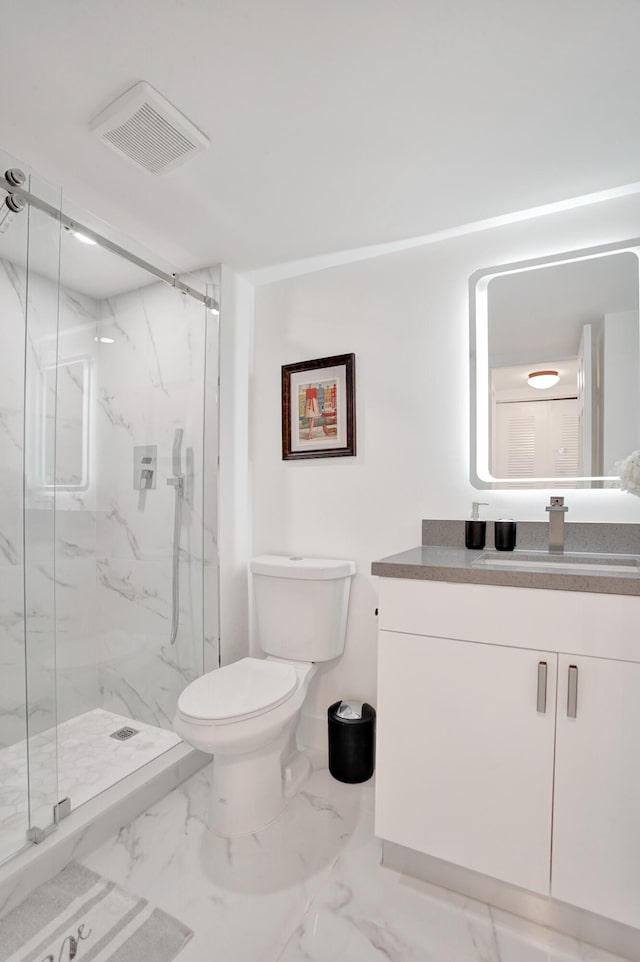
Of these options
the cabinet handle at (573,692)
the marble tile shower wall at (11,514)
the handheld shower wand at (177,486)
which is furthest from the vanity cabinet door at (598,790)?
the marble tile shower wall at (11,514)

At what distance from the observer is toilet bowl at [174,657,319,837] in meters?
1.50

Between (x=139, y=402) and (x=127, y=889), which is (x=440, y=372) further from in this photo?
(x=127, y=889)

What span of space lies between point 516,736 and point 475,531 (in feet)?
2.36

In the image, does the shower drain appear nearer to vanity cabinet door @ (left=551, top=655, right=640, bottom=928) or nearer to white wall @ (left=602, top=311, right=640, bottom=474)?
vanity cabinet door @ (left=551, top=655, right=640, bottom=928)

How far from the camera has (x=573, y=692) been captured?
1197 millimetres

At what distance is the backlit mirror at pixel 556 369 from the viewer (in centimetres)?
171

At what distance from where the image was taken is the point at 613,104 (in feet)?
4.36

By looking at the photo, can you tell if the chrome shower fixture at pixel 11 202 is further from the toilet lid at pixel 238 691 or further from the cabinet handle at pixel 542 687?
the cabinet handle at pixel 542 687

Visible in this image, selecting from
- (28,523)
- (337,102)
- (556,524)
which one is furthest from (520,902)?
(337,102)

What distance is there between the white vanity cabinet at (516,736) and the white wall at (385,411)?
25.8 inches

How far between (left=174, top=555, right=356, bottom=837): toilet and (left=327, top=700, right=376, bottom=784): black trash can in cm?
15

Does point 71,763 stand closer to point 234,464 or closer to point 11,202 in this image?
point 234,464

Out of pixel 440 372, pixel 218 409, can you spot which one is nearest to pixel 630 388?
pixel 440 372

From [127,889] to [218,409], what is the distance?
5.68 ft
